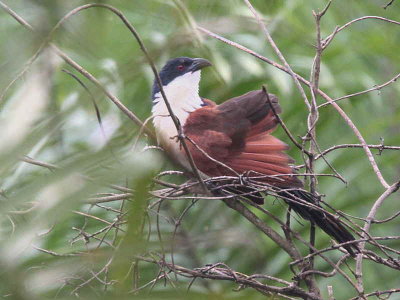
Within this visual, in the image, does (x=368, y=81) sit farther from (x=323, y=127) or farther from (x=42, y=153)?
(x=42, y=153)

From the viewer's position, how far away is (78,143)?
38 cm

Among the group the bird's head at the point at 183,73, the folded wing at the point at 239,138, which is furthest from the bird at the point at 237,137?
the bird's head at the point at 183,73

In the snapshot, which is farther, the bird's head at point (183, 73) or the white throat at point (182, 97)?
the bird's head at point (183, 73)

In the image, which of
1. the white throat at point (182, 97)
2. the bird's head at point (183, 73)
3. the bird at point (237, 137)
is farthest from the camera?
the bird's head at point (183, 73)

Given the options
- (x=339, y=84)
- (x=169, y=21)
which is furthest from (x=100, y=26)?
(x=339, y=84)

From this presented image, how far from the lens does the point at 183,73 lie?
2.43 metres

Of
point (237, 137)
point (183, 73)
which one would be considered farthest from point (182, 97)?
point (237, 137)

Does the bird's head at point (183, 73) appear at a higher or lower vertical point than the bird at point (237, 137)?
higher

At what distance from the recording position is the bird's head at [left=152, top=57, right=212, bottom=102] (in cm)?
240

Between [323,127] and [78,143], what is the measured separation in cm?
251

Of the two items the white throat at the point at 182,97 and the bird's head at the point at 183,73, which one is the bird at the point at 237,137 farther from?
the bird's head at the point at 183,73

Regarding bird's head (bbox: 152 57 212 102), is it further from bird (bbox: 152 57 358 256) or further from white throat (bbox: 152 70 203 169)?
bird (bbox: 152 57 358 256)

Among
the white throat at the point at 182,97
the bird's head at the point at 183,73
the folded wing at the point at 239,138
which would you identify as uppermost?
the bird's head at the point at 183,73

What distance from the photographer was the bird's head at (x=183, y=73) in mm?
2396
